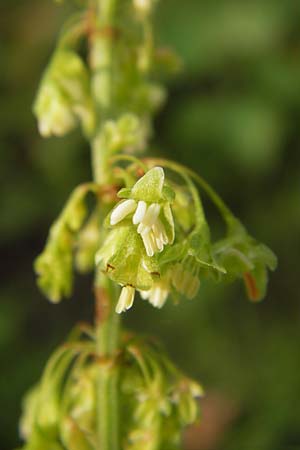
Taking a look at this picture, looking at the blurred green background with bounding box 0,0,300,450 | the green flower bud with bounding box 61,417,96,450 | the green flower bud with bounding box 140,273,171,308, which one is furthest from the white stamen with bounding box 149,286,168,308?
the blurred green background with bounding box 0,0,300,450

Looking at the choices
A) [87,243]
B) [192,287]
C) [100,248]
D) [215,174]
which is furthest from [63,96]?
[215,174]

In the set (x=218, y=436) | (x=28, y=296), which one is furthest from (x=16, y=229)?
(x=218, y=436)

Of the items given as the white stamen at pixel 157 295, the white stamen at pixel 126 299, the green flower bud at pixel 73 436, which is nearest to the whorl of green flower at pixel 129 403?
the green flower bud at pixel 73 436

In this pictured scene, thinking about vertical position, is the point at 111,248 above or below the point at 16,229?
above

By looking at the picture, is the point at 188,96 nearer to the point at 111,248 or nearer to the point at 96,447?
the point at 96,447

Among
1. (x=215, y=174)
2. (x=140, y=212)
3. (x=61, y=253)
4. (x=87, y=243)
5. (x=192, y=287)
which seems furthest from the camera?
(x=215, y=174)

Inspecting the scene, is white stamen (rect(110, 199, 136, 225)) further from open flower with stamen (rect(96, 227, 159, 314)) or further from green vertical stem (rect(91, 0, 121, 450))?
green vertical stem (rect(91, 0, 121, 450))

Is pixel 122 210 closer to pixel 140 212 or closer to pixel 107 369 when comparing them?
pixel 140 212
